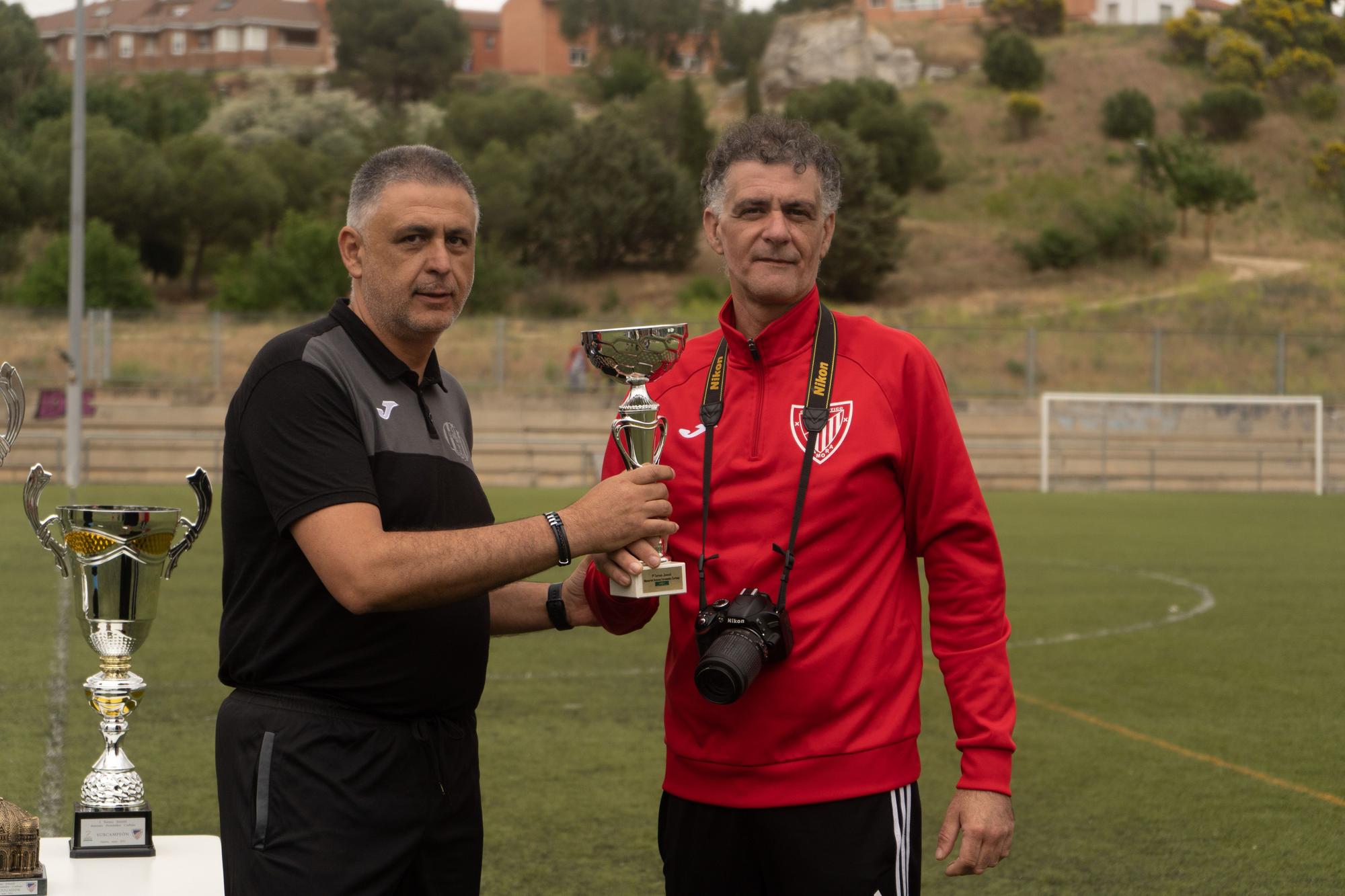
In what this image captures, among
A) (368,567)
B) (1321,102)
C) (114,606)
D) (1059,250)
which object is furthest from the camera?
(1321,102)

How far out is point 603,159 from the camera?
5553 cm

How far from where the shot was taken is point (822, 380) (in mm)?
2928

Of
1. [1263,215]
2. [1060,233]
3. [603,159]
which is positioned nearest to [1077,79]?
[1263,215]

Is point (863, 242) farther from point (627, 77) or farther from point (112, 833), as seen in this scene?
point (112, 833)

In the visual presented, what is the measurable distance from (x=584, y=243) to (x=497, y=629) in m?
52.0

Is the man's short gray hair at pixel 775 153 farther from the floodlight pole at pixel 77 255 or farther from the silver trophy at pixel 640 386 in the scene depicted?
the floodlight pole at pixel 77 255

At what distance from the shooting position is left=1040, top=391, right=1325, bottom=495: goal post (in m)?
29.1

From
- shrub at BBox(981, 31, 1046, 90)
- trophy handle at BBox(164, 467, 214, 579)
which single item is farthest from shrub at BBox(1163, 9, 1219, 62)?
trophy handle at BBox(164, 467, 214, 579)

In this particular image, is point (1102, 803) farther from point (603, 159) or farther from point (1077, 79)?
point (1077, 79)

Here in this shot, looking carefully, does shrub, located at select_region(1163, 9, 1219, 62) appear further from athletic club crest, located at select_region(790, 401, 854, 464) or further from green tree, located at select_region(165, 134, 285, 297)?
athletic club crest, located at select_region(790, 401, 854, 464)

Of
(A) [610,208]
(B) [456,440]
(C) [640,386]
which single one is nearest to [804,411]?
(C) [640,386]

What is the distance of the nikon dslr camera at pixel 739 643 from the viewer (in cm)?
271

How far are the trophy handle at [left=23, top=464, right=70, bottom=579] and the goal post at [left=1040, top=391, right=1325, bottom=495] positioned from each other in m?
26.3

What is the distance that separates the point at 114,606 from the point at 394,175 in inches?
50.5
